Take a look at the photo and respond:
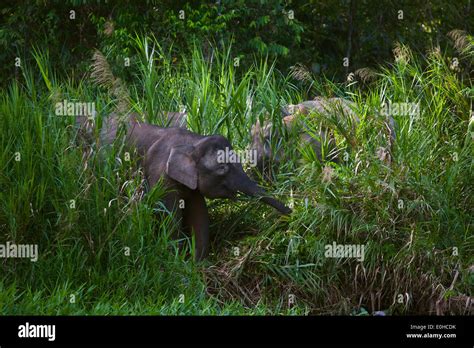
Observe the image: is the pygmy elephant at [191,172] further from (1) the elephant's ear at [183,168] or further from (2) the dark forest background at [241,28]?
(2) the dark forest background at [241,28]

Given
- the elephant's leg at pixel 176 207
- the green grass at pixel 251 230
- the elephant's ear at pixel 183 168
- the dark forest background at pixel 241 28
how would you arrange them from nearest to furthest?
the green grass at pixel 251 230 → the elephant's ear at pixel 183 168 → the elephant's leg at pixel 176 207 → the dark forest background at pixel 241 28

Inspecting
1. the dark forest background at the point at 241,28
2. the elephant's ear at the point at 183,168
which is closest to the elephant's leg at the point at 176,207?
the elephant's ear at the point at 183,168

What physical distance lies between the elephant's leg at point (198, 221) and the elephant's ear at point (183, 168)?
0.28 m

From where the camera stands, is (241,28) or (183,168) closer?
(183,168)

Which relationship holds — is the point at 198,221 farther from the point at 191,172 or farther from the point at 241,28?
the point at 241,28

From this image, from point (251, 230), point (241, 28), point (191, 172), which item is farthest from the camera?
point (241, 28)

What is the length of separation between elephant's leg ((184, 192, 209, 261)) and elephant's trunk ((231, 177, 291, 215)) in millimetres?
425

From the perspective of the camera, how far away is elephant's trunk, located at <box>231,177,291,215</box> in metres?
8.81

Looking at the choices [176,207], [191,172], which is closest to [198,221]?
[176,207]

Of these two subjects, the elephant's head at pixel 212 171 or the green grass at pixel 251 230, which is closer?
the green grass at pixel 251 230

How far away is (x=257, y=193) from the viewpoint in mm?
8836

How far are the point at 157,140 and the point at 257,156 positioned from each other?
1048 mm

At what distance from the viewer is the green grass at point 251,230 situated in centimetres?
809

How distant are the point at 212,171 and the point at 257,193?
0.42 metres
